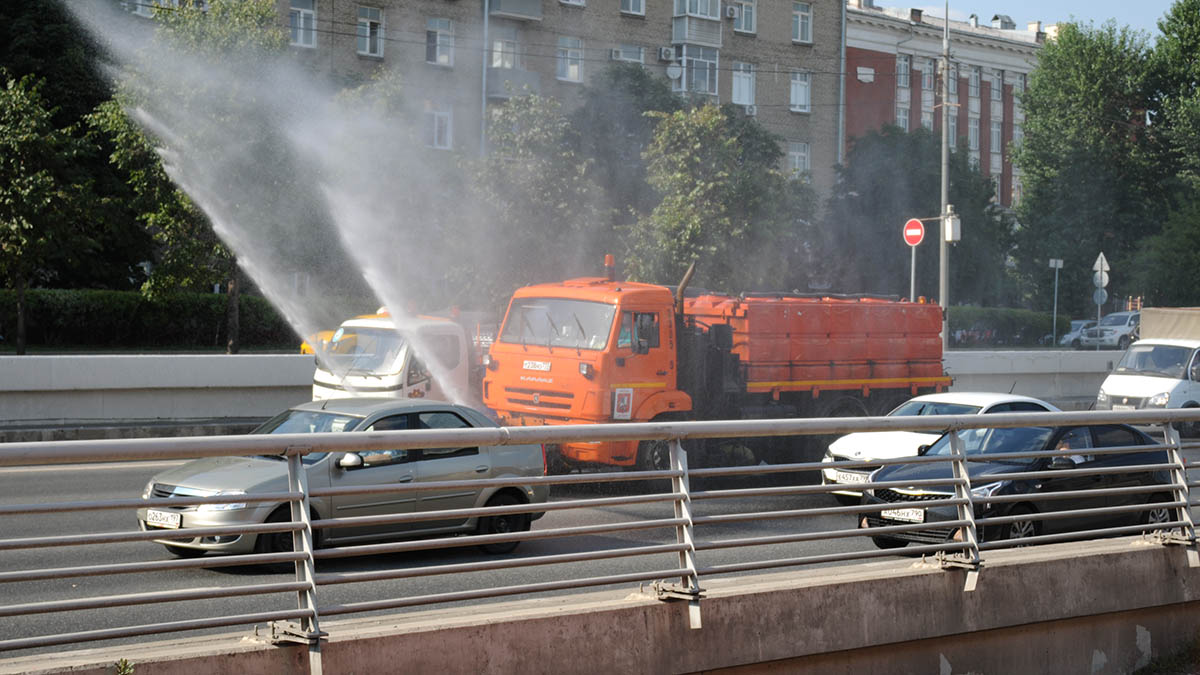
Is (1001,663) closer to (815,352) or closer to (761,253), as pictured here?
(815,352)

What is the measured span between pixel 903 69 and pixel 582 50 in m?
22.7

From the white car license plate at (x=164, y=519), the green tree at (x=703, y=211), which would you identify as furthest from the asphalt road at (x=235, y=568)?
the green tree at (x=703, y=211)

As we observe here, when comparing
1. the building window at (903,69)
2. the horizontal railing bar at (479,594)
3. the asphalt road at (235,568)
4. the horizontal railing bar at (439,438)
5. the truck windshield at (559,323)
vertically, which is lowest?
the asphalt road at (235,568)

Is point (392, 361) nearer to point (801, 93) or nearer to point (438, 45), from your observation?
point (438, 45)

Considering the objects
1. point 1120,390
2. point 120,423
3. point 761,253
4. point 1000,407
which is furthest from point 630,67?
point 1000,407

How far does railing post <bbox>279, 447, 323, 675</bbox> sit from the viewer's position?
4.50 metres

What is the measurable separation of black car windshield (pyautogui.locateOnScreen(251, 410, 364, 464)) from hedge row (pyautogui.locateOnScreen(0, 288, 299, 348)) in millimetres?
23027

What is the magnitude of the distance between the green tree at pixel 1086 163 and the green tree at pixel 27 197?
49.5 meters

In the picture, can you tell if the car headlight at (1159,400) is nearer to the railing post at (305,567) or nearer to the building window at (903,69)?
the railing post at (305,567)

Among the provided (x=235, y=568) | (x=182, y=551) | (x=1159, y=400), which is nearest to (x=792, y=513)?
(x=235, y=568)

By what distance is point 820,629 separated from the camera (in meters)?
5.92

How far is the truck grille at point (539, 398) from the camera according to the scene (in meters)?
15.5

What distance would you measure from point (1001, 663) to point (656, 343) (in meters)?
9.61

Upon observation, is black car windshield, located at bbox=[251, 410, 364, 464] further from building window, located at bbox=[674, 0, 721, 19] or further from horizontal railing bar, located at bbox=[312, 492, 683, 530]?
building window, located at bbox=[674, 0, 721, 19]
